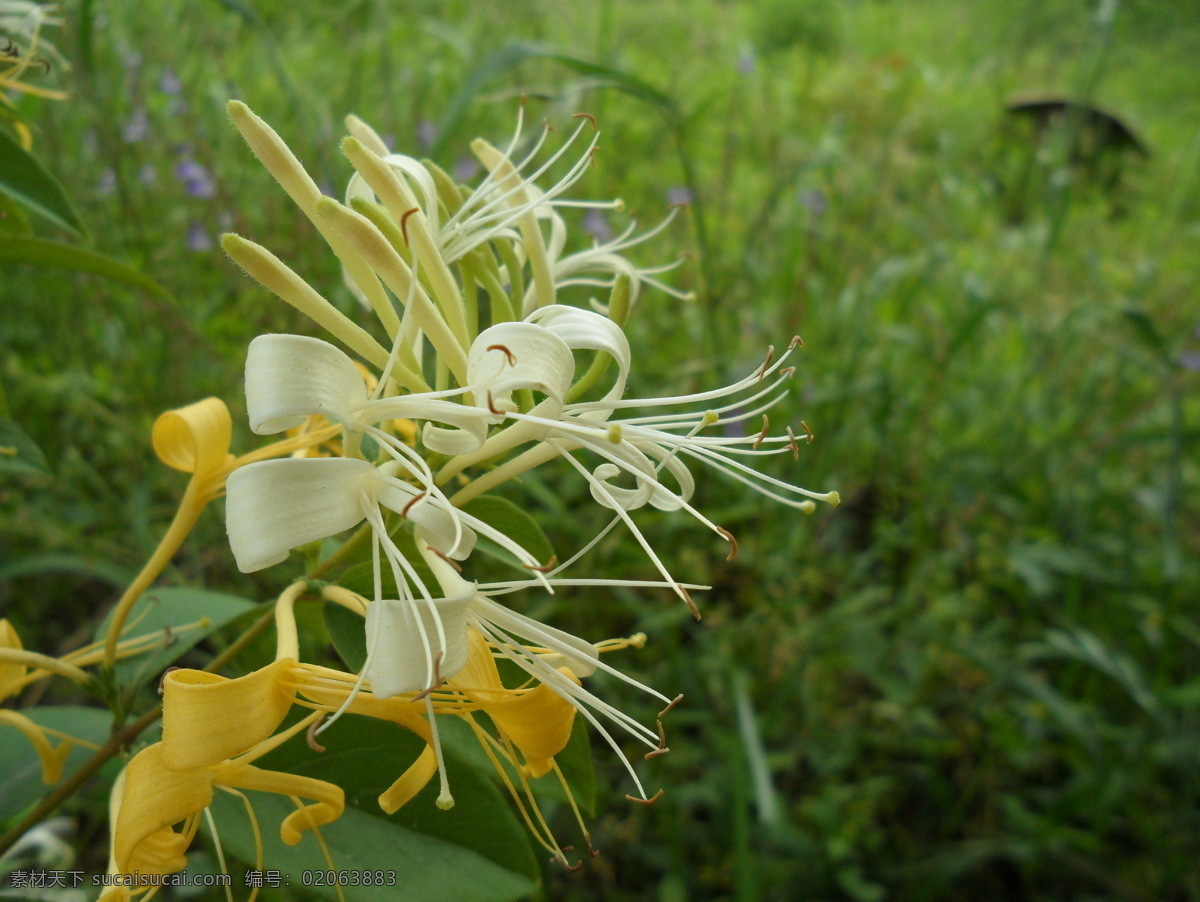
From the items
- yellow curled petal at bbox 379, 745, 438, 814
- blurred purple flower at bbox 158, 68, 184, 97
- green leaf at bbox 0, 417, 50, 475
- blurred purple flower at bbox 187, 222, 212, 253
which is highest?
blurred purple flower at bbox 158, 68, 184, 97

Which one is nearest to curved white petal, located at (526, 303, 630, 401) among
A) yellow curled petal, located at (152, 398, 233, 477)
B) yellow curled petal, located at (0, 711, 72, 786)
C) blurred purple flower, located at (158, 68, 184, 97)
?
yellow curled petal, located at (152, 398, 233, 477)

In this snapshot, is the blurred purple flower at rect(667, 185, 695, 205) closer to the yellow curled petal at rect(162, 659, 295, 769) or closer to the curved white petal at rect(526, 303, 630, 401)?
the curved white petal at rect(526, 303, 630, 401)

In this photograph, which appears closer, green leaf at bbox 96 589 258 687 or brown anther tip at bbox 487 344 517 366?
brown anther tip at bbox 487 344 517 366

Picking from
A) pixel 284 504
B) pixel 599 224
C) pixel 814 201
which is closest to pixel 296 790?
pixel 284 504

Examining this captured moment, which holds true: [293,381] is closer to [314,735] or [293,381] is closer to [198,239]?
[314,735]

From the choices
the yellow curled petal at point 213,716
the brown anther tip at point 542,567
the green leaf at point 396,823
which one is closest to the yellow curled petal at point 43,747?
the green leaf at point 396,823

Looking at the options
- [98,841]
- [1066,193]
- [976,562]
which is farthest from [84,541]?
[1066,193]

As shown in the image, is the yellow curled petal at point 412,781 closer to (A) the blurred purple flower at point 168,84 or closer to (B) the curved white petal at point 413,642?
(B) the curved white petal at point 413,642
